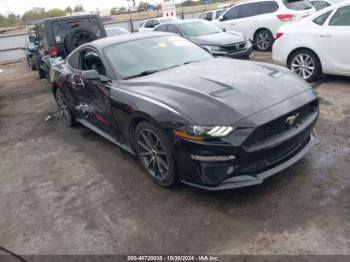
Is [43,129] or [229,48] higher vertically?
[229,48]

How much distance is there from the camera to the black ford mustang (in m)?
2.86

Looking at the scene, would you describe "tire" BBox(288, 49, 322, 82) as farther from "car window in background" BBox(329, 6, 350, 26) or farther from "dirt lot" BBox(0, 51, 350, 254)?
"dirt lot" BBox(0, 51, 350, 254)

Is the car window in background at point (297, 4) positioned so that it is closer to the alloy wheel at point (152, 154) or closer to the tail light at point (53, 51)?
the tail light at point (53, 51)

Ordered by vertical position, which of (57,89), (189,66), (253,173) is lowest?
(253,173)

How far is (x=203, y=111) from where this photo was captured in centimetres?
295

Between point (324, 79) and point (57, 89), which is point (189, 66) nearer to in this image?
point (57, 89)

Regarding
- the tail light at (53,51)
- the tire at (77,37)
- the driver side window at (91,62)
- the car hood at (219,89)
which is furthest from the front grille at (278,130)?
the tail light at (53,51)

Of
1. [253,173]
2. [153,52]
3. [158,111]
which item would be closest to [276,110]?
[253,173]

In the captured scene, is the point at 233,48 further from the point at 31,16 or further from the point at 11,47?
the point at 31,16

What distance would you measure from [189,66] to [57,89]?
309 centimetres

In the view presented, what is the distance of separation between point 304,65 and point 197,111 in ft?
14.4

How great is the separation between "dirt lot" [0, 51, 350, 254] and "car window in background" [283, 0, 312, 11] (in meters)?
7.07

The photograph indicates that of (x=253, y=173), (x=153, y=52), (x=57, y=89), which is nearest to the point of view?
(x=253, y=173)

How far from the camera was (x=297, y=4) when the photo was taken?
10.7m
